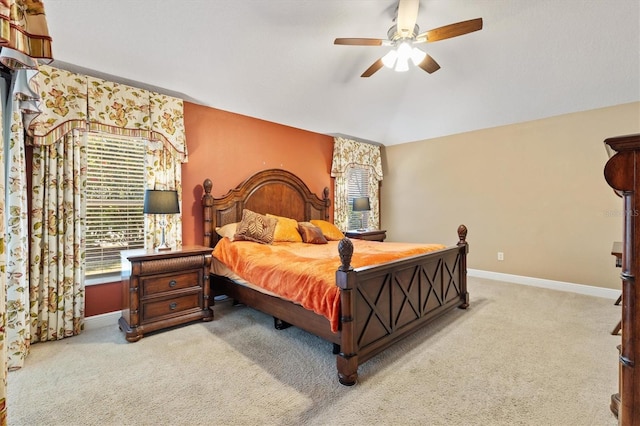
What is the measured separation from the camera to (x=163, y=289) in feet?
9.68

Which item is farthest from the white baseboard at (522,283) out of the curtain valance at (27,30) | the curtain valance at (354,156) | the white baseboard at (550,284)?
the curtain valance at (27,30)

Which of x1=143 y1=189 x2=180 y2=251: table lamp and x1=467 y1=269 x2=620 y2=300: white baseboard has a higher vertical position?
x1=143 y1=189 x2=180 y2=251: table lamp

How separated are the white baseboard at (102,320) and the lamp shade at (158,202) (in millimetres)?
1189

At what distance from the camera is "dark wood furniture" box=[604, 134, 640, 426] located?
0.98 meters

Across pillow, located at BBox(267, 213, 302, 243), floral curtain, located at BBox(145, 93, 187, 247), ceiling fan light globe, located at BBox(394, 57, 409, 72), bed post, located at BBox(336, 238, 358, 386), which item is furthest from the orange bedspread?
ceiling fan light globe, located at BBox(394, 57, 409, 72)

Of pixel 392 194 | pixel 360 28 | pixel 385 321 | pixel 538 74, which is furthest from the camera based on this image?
pixel 392 194

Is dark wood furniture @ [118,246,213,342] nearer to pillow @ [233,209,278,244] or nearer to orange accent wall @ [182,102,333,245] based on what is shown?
pillow @ [233,209,278,244]

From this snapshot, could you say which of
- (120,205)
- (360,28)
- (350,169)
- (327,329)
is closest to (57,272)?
(120,205)

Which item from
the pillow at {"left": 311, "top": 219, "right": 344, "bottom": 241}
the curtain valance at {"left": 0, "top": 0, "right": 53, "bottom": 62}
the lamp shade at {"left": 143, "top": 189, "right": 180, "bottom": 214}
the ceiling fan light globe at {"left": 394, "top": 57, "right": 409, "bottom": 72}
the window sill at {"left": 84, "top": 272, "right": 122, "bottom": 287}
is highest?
the ceiling fan light globe at {"left": 394, "top": 57, "right": 409, "bottom": 72}

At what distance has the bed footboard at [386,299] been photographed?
6.84 ft

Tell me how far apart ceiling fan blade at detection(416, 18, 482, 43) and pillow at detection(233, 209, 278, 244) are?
2.50 m

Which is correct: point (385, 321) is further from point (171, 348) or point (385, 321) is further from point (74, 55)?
point (74, 55)

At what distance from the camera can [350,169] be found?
589 cm

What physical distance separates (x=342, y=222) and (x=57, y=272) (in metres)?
3.99
